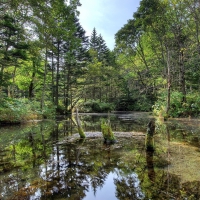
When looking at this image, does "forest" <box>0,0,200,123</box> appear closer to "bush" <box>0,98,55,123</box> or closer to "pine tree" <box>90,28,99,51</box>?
"bush" <box>0,98,55,123</box>

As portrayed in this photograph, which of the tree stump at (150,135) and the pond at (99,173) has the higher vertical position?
the tree stump at (150,135)

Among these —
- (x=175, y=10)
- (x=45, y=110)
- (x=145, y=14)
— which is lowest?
(x=45, y=110)

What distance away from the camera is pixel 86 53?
27.6m

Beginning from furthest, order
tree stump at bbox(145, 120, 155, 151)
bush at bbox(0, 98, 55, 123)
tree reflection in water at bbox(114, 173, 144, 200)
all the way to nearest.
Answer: bush at bbox(0, 98, 55, 123) < tree stump at bbox(145, 120, 155, 151) < tree reflection in water at bbox(114, 173, 144, 200)

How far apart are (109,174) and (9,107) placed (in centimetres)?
1059

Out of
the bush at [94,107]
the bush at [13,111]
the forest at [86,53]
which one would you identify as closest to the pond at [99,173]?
the bush at [13,111]

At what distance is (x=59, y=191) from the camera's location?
10.5 feet

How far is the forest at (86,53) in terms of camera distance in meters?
12.2

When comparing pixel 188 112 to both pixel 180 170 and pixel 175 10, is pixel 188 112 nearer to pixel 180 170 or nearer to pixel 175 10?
pixel 175 10

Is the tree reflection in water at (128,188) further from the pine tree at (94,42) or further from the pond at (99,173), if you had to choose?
Result: the pine tree at (94,42)

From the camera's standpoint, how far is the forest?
12.2 metres

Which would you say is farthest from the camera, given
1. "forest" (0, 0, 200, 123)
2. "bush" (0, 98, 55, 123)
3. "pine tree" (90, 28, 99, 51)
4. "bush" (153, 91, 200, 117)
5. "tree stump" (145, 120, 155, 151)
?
"pine tree" (90, 28, 99, 51)

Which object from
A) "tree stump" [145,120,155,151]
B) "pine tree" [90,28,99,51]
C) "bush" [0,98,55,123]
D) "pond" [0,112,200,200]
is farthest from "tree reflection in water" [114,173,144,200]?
"pine tree" [90,28,99,51]

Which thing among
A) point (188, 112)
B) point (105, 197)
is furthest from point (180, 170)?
point (188, 112)
